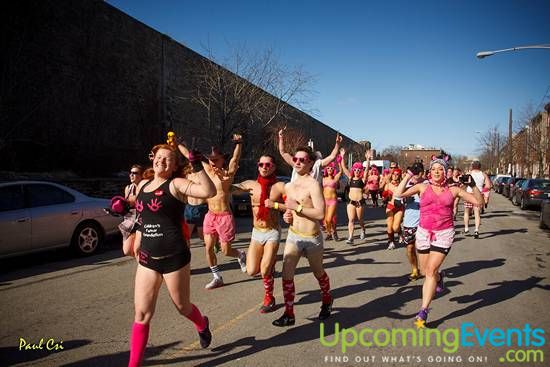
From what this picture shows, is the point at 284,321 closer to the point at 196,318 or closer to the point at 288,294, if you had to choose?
the point at 288,294

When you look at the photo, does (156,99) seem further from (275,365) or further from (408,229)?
(275,365)

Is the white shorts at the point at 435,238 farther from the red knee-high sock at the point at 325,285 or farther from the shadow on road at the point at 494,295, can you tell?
the red knee-high sock at the point at 325,285

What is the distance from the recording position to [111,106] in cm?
1534

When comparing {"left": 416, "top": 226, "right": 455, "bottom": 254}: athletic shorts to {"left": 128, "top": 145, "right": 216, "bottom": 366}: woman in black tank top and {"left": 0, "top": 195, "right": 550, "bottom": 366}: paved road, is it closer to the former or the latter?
{"left": 0, "top": 195, "right": 550, "bottom": 366}: paved road

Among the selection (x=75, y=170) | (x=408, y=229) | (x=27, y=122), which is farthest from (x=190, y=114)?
(x=408, y=229)

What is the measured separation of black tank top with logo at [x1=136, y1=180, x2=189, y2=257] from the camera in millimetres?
3168

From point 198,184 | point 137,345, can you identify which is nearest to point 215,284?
point 137,345

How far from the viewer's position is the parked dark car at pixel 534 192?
60.7 ft

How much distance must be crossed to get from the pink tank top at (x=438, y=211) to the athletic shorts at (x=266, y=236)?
1.81 meters

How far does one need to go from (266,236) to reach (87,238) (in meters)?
5.08

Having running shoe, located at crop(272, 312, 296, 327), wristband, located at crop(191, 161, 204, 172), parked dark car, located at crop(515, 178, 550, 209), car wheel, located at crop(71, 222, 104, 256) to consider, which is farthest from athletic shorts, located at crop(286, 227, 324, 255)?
parked dark car, located at crop(515, 178, 550, 209)

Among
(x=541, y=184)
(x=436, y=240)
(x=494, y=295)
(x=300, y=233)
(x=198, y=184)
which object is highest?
(x=198, y=184)

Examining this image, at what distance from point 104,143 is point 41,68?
3591 millimetres

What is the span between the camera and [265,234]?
4688 mm
